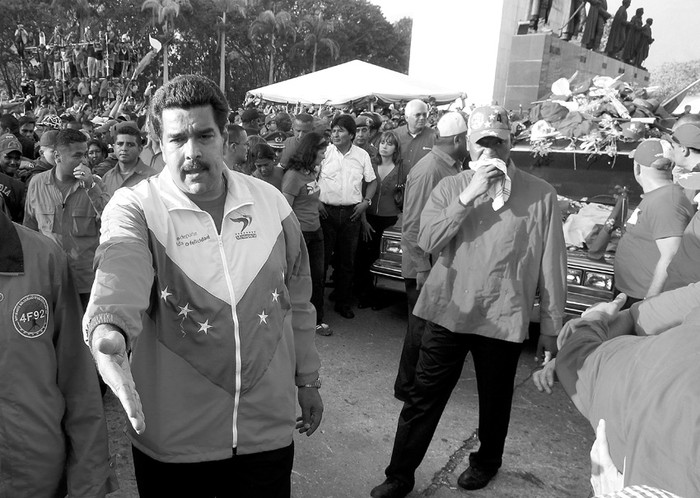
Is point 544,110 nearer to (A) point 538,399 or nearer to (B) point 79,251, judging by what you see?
(A) point 538,399

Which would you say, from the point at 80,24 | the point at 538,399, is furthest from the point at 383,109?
the point at 80,24

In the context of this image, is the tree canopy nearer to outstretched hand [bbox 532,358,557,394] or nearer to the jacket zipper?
the jacket zipper

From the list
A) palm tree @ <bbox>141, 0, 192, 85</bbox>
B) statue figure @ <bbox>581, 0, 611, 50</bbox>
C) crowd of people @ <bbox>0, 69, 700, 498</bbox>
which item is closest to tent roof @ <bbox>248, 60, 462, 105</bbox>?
statue figure @ <bbox>581, 0, 611, 50</bbox>

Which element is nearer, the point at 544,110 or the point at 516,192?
the point at 516,192

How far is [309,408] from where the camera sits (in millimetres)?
2166

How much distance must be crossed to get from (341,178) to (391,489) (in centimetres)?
354

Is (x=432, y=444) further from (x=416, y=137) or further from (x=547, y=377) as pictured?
(x=416, y=137)

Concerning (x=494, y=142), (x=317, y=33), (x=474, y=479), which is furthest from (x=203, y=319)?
(x=317, y=33)

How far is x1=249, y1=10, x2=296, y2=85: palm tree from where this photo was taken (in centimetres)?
4306

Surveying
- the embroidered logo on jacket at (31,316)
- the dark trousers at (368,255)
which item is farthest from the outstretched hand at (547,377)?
the dark trousers at (368,255)

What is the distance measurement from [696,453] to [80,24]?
39211 millimetres

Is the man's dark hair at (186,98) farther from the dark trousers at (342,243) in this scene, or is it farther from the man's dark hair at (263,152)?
the dark trousers at (342,243)

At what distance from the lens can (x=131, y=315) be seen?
1.34 metres

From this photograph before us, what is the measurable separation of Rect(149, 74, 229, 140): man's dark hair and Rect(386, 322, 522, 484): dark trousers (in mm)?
1634
